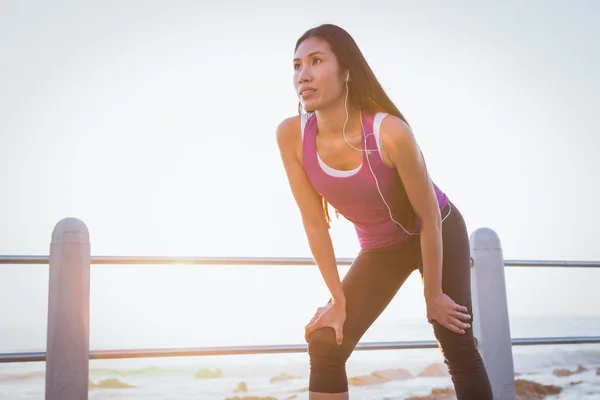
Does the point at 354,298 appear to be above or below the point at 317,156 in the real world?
below

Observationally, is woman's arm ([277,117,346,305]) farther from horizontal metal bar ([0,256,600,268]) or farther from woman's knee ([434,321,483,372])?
horizontal metal bar ([0,256,600,268])

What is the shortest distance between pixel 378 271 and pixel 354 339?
24 cm

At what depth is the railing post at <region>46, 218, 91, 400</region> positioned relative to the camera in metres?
2.35

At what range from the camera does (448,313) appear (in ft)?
6.02

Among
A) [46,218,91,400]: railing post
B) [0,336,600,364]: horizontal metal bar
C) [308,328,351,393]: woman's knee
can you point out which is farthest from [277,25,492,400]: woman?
[46,218,91,400]: railing post

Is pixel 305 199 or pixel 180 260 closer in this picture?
pixel 305 199

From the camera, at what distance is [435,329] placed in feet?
6.18

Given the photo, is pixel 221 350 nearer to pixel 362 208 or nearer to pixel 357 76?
pixel 362 208

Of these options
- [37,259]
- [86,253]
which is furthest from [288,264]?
[37,259]

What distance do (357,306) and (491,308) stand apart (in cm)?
134

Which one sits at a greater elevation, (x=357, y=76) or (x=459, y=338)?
(x=357, y=76)

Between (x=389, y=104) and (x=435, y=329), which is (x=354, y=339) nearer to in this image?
(x=435, y=329)

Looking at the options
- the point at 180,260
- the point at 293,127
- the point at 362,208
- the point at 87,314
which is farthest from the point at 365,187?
the point at 87,314

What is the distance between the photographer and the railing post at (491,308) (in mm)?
2883
